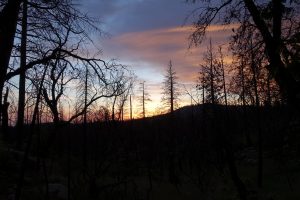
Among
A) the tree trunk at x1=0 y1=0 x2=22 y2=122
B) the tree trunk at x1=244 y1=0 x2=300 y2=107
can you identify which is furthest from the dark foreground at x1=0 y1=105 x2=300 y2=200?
the tree trunk at x1=0 y1=0 x2=22 y2=122

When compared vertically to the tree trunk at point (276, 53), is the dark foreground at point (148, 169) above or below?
below

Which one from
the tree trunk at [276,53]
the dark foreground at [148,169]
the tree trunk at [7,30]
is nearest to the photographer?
the tree trunk at [7,30]

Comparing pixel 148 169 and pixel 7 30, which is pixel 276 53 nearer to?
pixel 7 30

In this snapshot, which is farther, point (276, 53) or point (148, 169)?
point (148, 169)

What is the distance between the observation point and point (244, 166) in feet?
143

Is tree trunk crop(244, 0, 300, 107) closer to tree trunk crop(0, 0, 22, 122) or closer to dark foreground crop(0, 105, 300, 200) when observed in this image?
dark foreground crop(0, 105, 300, 200)

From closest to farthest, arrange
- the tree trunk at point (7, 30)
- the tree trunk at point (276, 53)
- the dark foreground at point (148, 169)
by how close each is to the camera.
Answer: the tree trunk at point (7, 30) → the tree trunk at point (276, 53) → the dark foreground at point (148, 169)

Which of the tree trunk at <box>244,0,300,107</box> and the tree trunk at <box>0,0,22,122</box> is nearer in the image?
the tree trunk at <box>0,0,22,122</box>

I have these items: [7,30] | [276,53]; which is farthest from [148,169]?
[7,30]

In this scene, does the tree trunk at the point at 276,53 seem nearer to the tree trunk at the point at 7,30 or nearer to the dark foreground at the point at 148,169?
the dark foreground at the point at 148,169

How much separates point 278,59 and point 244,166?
3479 cm

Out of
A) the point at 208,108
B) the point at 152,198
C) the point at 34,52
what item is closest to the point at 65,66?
the point at 34,52

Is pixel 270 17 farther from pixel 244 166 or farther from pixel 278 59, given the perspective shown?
pixel 244 166

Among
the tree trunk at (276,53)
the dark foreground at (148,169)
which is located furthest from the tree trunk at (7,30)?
the tree trunk at (276,53)
